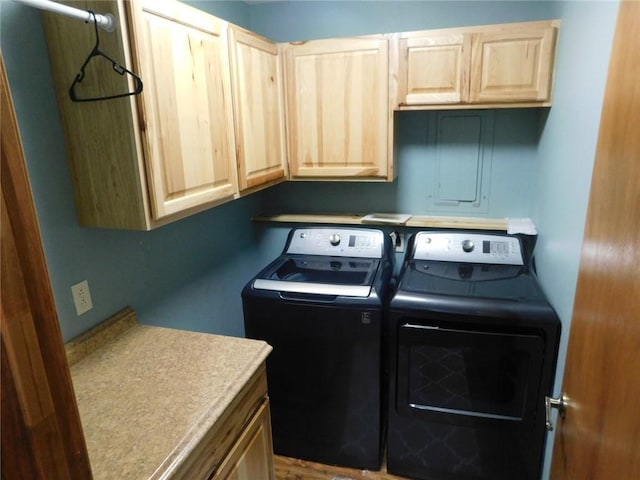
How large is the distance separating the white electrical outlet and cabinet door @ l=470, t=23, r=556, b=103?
1.77 m

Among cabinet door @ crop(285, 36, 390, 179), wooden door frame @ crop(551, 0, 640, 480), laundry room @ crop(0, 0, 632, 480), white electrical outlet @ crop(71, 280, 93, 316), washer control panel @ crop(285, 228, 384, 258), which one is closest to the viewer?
wooden door frame @ crop(551, 0, 640, 480)

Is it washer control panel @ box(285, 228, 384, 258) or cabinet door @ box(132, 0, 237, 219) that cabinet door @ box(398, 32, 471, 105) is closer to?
washer control panel @ box(285, 228, 384, 258)

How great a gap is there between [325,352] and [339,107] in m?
1.18

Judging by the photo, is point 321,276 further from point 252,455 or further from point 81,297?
point 81,297

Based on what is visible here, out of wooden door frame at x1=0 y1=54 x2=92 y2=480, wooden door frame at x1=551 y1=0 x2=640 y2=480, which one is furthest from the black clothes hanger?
wooden door frame at x1=551 y1=0 x2=640 y2=480

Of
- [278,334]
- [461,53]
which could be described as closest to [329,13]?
[461,53]

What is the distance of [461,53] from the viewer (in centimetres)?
189

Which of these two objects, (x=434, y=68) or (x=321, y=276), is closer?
(x=434, y=68)

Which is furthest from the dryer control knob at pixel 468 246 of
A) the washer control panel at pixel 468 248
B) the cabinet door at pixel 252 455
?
the cabinet door at pixel 252 455

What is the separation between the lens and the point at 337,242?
7.50 ft

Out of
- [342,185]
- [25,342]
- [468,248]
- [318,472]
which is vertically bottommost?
[318,472]

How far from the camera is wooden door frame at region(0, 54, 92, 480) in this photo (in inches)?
18.7

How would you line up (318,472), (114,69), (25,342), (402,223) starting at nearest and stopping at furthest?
(25,342), (114,69), (318,472), (402,223)

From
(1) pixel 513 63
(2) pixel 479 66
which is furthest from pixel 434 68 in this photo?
(1) pixel 513 63
